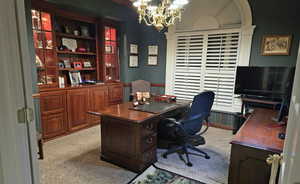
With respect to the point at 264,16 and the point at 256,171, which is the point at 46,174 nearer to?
the point at 256,171

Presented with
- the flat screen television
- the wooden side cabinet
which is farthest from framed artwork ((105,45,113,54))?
the flat screen television

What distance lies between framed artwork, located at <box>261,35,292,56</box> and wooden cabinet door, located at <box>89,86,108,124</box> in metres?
3.36

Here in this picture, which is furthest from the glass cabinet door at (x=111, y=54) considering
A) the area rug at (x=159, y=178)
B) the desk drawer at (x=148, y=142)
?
the area rug at (x=159, y=178)

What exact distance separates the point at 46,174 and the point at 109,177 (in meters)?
0.79

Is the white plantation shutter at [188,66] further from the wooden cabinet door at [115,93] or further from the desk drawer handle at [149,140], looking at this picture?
the desk drawer handle at [149,140]

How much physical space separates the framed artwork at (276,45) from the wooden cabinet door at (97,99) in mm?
3359

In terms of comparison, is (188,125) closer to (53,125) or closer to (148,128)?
(148,128)

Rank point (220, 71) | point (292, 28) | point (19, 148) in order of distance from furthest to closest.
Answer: point (220, 71)
point (292, 28)
point (19, 148)

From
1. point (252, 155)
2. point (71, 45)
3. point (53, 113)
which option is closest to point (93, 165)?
point (53, 113)

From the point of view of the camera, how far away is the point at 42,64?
320 cm

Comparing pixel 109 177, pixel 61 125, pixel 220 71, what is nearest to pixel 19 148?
pixel 109 177

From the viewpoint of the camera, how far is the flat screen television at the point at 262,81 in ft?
10.5

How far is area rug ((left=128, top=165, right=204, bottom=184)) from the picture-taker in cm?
214

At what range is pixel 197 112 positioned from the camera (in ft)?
8.04
